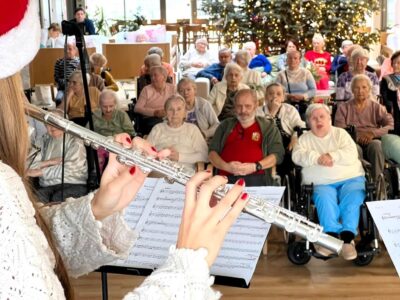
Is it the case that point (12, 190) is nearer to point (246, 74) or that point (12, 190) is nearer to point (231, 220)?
point (231, 220)

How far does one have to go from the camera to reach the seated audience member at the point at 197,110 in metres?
5.90

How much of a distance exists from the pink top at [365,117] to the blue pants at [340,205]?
42.3 inches

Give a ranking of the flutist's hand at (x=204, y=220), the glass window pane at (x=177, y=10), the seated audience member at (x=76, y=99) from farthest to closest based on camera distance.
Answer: the glass window pane at (x=177, y=10)
the seated audience member at (x=76, y=99)
the flutist's hand at (x=204, y=220)

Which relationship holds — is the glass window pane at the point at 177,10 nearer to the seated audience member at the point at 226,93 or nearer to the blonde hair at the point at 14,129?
the seated audience member at the point at 226,93

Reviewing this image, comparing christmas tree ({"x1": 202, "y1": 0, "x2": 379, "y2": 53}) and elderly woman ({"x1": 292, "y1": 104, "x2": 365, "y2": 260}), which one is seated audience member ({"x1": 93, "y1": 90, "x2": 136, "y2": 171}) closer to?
elderly woman ({"x1": 292, "y1": 104, "x2": 365, "y2": 260})

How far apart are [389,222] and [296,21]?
9.07 metres

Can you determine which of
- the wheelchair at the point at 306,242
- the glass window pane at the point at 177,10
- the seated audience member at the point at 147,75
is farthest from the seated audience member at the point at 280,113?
the glass window pane at the point at 177,10

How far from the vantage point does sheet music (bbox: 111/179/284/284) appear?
2152 mm

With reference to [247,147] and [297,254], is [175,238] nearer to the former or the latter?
[297,254]

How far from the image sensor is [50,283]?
0.95 m

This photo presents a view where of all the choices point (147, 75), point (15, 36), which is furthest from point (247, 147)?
point (15, 36)

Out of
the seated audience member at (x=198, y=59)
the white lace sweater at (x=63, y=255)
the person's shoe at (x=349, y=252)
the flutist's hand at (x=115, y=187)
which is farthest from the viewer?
the seated audience member at (x=198, y=59)

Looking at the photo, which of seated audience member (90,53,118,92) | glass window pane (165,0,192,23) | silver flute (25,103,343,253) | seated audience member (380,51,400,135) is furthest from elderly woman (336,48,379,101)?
glass window pane (165,0,192,23)

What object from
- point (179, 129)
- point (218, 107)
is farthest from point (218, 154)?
point (218, 107)
